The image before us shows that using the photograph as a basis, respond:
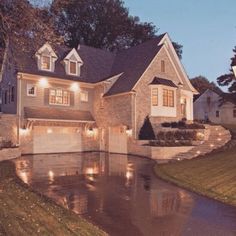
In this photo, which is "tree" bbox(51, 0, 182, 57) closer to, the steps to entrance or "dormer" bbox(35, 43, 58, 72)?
"dormer" bbox(35, 43, 58, 72)

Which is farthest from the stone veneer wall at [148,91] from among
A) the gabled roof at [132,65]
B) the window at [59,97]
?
the window at [59,97]

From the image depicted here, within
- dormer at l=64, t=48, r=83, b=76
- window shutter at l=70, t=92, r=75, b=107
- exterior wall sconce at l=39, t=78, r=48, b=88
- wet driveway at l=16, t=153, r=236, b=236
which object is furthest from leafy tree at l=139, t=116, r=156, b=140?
wet driveway at l=16, t=153, r=236, b=236

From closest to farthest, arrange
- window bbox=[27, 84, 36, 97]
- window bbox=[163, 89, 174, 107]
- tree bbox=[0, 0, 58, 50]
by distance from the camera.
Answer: tree bbox=[0, 0, 58, 50]
window bbox=[27, 84, 36, 97]
window bbox=[163, 89, 174, 107]

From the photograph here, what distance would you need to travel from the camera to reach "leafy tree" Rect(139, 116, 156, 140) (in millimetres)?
24156

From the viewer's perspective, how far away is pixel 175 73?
1116 inches

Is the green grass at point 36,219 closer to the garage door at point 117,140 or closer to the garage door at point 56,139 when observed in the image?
the garage door at point 56,139

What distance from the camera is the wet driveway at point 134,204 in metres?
7.00

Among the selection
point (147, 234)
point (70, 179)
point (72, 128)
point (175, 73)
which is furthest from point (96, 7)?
point (147, 234)

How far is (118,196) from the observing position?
10109mm

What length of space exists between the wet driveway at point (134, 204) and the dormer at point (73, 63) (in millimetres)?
14513

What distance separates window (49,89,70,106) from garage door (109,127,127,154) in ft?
15.3

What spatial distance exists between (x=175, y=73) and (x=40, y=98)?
1244cm

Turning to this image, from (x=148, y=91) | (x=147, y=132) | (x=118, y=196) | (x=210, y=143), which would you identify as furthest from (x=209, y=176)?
(x=148, y=91)

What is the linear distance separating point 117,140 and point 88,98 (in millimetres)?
5101
